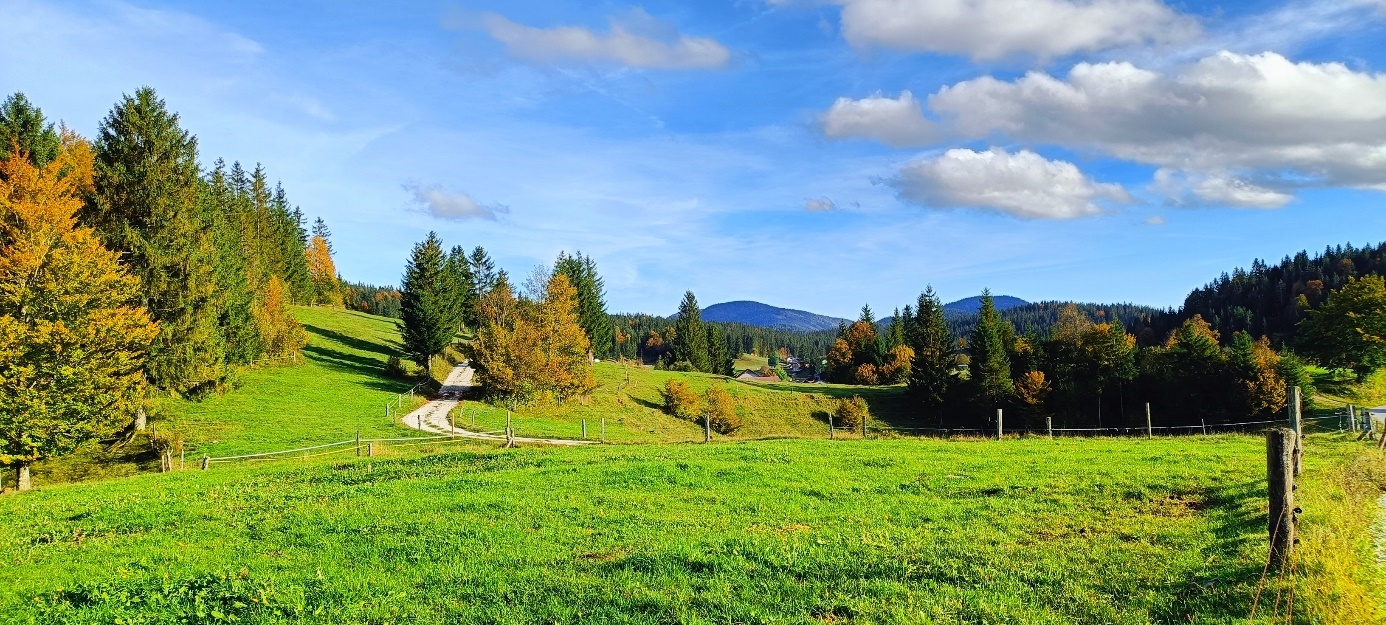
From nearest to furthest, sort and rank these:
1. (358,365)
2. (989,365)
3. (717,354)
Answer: (358,365) < (989,365) < (717,354)

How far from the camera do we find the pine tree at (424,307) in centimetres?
6738

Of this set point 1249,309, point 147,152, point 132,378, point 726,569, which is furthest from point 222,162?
point 1249,309

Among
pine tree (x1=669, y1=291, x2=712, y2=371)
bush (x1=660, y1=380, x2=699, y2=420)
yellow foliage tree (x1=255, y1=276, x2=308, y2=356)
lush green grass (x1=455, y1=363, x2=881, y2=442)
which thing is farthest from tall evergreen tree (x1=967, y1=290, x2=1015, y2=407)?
yellow foliage tree (x1=255, y1=276, x2=308, y2=356)

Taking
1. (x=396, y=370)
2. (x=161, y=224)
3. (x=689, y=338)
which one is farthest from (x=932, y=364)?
(x=161, y=224)

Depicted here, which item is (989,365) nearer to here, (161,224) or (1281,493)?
(1281,493)

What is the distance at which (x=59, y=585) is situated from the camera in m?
11.3

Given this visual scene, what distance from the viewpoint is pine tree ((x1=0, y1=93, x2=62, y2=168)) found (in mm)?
35625

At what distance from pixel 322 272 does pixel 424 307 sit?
68.2m

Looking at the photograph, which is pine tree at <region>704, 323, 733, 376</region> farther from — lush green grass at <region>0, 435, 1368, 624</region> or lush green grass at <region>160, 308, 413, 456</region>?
lush green grass at <region>0, 435, 1368, 624</region>

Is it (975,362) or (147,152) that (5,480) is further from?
(975,362)

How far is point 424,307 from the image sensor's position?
220 feet

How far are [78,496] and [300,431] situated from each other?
2227 cm

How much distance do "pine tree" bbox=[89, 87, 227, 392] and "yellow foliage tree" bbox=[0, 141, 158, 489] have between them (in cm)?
580

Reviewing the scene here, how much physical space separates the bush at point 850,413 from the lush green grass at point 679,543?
2297 inches
